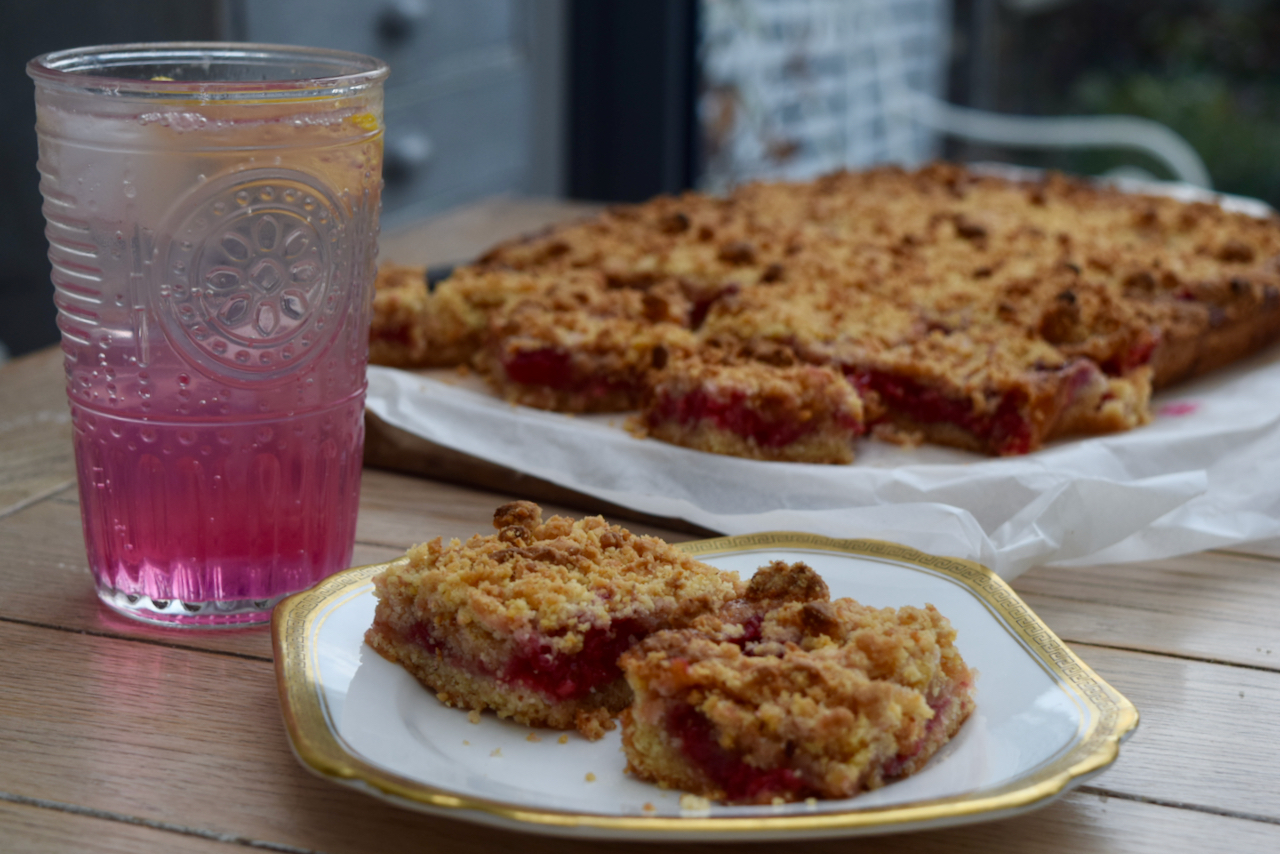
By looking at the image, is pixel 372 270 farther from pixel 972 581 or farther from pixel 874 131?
pixel 874 131

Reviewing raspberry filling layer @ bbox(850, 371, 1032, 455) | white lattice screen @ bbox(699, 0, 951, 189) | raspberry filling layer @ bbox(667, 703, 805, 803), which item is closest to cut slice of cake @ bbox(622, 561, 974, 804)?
raspberry filling layer @ bbox(667, 703, 805, 803)

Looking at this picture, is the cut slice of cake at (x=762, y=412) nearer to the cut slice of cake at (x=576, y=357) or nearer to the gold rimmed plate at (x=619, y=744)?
the cut slice of cake at (x=576, y=357)

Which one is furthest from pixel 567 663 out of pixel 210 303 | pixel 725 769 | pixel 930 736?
pixel 210 303

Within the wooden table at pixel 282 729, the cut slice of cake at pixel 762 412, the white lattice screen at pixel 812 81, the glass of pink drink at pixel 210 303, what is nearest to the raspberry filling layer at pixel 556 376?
the cut slice of cake at pixel 762 412

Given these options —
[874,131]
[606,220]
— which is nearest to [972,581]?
[606,220]

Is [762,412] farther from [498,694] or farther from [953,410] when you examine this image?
[498,694]
